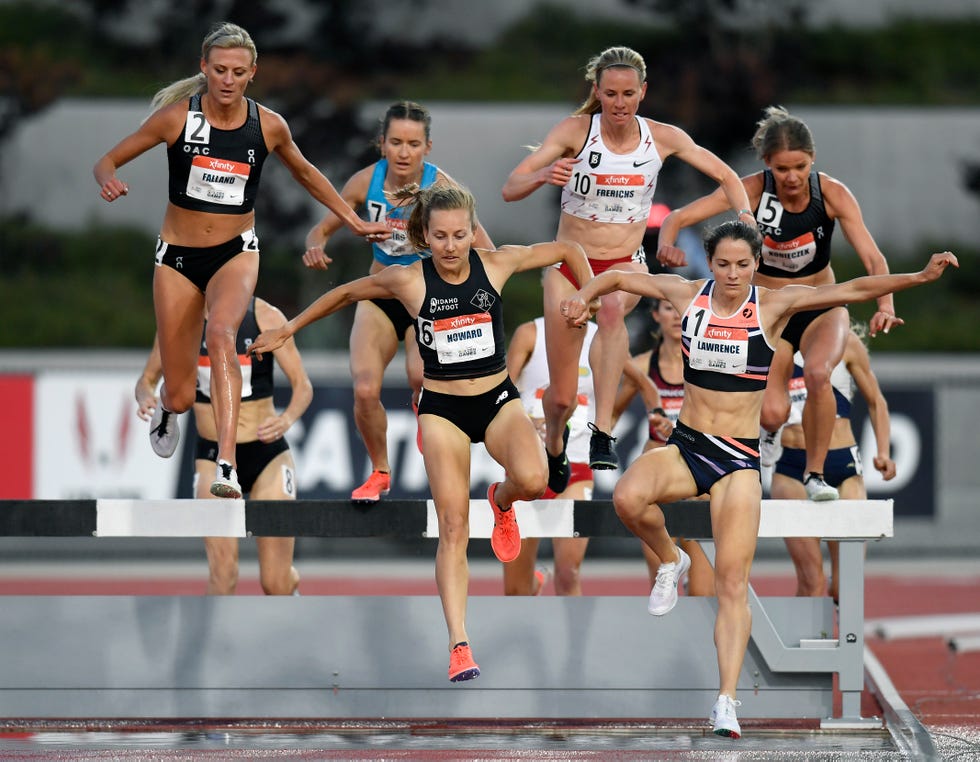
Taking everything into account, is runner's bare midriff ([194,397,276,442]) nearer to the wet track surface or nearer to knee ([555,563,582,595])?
the wet track surface

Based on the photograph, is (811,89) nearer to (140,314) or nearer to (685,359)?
(140,314)

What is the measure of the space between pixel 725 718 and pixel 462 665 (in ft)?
3.49

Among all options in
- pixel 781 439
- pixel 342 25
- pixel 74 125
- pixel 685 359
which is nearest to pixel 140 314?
pixel 74 125

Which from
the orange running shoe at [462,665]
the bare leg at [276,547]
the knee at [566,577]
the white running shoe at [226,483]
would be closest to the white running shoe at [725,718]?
→ the orange running shoe at [462,665]

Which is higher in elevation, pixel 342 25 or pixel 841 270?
pixel 342 25

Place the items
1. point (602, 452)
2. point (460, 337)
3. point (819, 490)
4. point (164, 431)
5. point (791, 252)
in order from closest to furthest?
point (460, 337)
point (819, 490)
point (602, 452)
point (791, 252)
point (164, 431)

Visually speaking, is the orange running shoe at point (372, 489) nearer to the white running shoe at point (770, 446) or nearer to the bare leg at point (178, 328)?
the bare leg at point (178, 328)

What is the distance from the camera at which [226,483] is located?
20.8 ft

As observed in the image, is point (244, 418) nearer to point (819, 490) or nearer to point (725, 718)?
point (819, 490)

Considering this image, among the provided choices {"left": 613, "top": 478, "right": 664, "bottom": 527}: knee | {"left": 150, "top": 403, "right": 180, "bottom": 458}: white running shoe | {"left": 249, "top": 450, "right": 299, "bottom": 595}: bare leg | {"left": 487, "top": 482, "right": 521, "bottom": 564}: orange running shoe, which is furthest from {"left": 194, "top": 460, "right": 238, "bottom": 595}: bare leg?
{"left": 613, "top": 478, "right": 664, "bottom": 527}: knee

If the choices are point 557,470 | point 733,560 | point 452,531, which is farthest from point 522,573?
point 733,560

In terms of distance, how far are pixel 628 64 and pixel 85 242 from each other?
12.4 m

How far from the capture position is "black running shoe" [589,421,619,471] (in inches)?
271

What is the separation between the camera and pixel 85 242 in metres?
18.0
